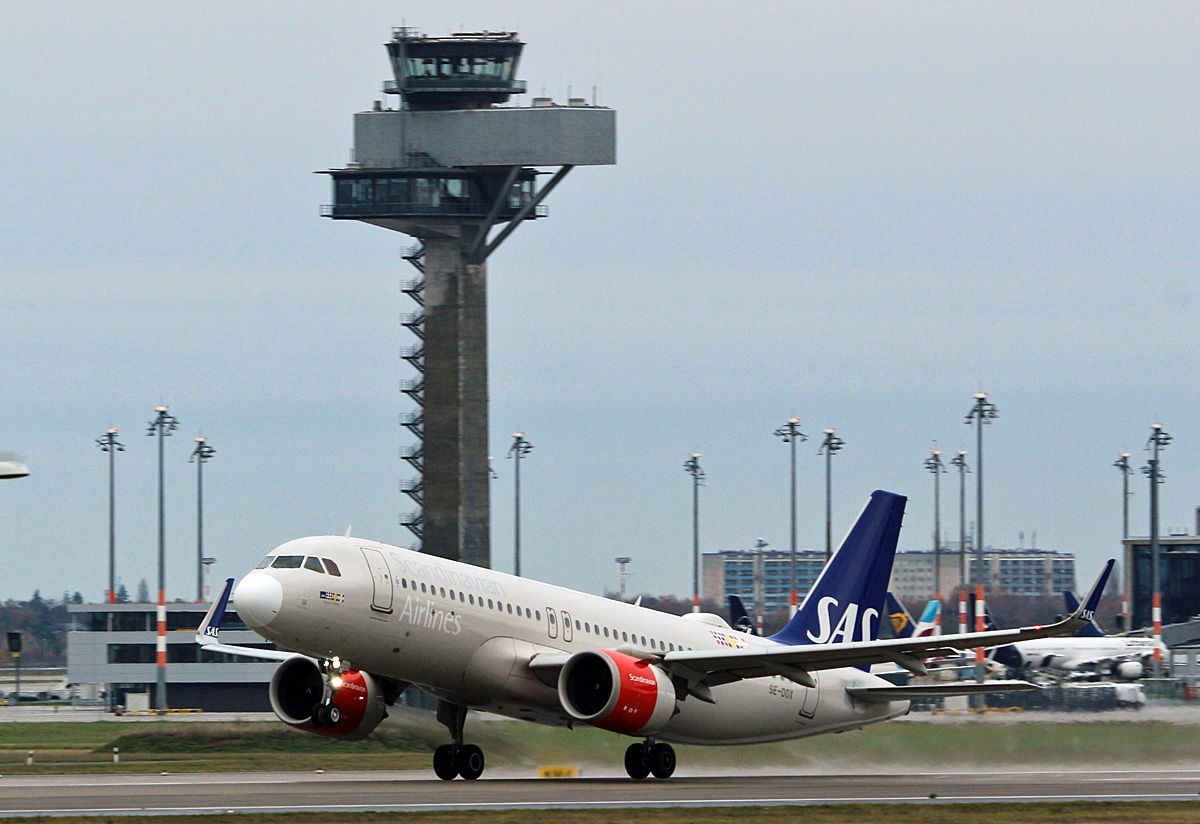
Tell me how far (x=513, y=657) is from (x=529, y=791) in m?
3.95

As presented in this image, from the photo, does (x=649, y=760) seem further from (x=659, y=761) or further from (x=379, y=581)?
(x=379, y=581)

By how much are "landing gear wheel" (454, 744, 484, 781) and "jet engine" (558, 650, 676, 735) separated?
3.19m

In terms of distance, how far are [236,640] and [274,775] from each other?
2591 inches

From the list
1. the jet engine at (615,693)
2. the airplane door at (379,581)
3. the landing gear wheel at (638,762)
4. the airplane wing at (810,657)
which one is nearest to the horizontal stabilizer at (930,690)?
the airplane wing at (810,657)

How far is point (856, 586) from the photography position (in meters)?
47.3

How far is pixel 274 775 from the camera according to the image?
44.8 m

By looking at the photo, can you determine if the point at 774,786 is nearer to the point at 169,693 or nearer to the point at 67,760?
the point at 67,760

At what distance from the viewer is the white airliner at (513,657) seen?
120ft

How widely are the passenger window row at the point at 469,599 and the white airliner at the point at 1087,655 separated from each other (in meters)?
72.9

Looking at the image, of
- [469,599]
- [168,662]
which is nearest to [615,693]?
[469,599]

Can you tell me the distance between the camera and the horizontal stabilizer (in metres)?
41.1

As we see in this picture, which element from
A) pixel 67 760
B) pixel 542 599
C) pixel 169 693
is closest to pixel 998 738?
pixel 542 599

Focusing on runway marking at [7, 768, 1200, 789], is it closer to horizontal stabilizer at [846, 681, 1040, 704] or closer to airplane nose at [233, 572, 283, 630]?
horizontal stabilizer at [846, 681, 1040, 704]

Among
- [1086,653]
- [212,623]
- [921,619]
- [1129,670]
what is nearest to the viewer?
[212,623]
